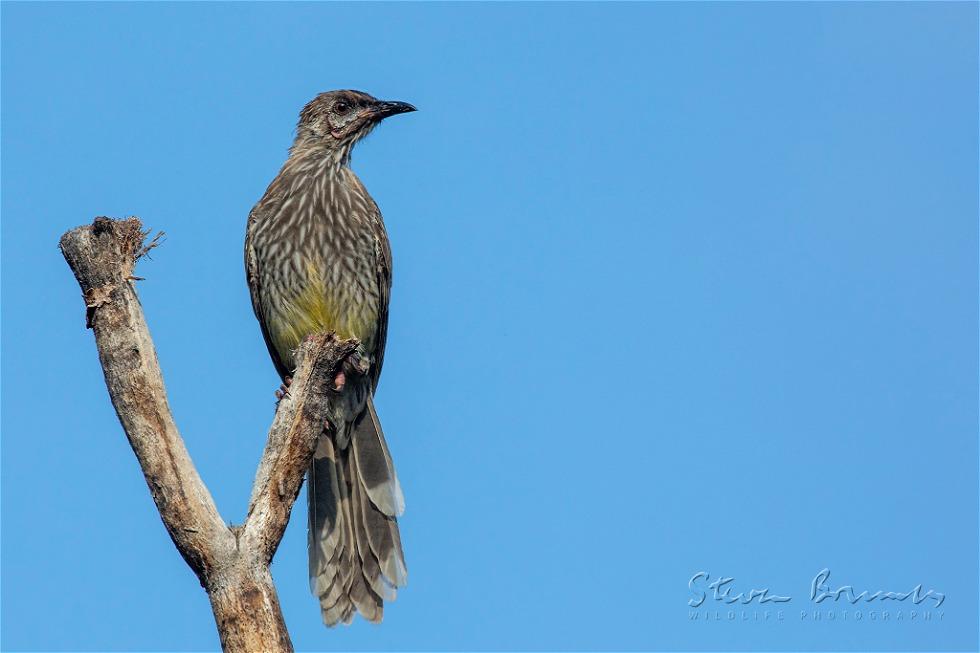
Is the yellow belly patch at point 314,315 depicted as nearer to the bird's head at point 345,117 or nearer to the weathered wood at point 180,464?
the bird's head at point 345,117

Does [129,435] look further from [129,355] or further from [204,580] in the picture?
[204,580]

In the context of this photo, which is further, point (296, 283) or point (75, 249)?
point (296, 283)

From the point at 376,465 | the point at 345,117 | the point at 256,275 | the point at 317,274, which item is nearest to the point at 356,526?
the point at 376,465

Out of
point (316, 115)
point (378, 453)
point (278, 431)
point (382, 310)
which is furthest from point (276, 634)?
point (316, 115)

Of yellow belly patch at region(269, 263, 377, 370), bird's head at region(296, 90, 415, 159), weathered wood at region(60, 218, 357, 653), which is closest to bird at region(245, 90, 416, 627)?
yellow belly patch at region(269, 263, 377, 370)

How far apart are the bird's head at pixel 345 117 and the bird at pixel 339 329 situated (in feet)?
1.09

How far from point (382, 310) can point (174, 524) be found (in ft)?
9.51

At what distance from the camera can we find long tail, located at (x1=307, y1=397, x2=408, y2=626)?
706 cm

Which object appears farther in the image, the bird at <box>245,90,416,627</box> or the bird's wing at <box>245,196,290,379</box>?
the bird's wing at <box>245,196,290,379</box>

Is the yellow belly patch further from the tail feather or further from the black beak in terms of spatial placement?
the black beak

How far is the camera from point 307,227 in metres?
7.79

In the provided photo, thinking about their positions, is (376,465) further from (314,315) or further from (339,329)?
(314,315)

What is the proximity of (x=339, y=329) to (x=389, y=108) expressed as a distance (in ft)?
6.04

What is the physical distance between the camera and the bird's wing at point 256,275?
25.8ft
